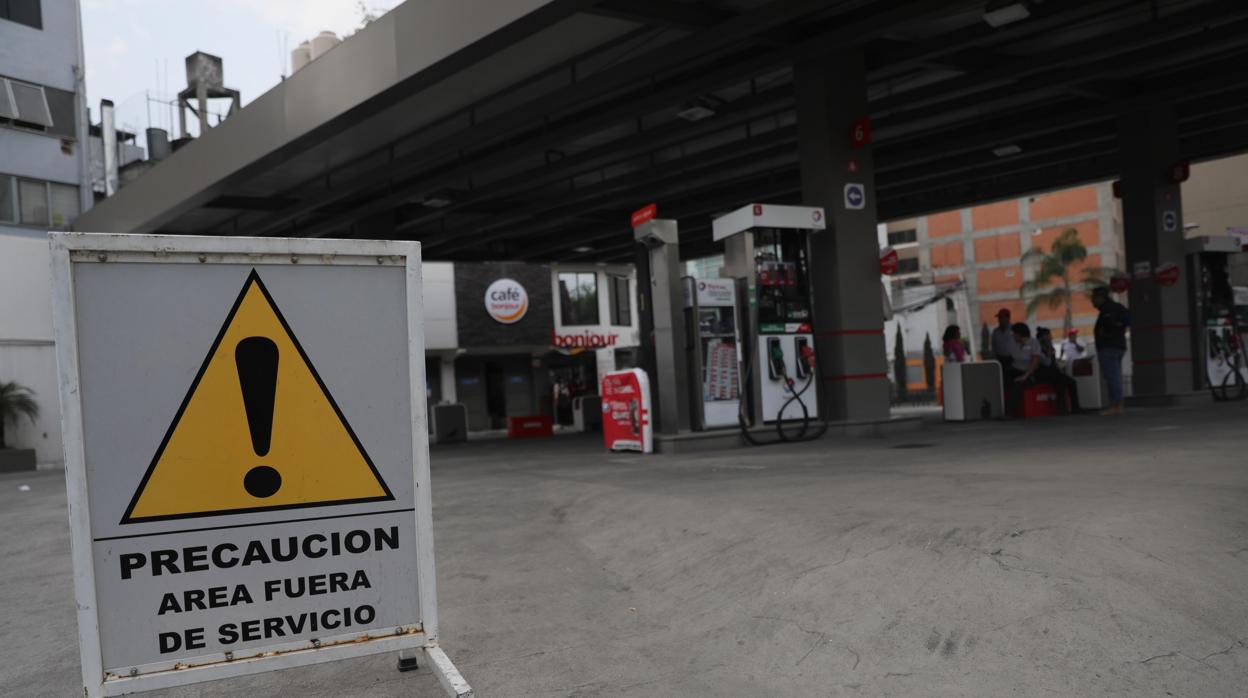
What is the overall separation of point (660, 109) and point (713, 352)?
5.01m

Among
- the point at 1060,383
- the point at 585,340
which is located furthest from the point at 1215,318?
the point at 585,340

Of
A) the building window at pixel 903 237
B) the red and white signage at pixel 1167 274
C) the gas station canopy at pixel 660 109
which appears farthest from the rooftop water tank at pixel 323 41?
the building window at pixel 903 237

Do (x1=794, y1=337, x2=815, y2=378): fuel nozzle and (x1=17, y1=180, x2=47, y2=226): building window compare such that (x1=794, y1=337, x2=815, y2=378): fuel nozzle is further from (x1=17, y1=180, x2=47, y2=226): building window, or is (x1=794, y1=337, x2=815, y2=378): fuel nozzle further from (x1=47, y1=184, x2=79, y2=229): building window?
(x1=17, y1=180, x2=47, y2=226): building window

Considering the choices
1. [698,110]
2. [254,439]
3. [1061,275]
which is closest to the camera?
[254,439]

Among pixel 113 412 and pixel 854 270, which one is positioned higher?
pixel 854 270

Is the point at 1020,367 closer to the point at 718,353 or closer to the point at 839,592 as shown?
the point at 718,353

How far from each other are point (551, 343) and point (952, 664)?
31480mm

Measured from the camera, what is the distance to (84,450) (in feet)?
9.00

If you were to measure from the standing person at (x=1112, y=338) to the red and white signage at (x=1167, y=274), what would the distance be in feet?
10.3

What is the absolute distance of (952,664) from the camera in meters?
3.44

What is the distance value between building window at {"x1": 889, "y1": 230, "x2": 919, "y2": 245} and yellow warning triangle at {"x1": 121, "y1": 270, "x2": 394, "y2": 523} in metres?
77.9

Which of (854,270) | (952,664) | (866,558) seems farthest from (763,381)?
(952,664)

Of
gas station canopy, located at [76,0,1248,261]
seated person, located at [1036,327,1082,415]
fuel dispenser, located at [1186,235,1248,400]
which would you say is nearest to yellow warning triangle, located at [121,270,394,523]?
gas station canopy, located at [76,0,1248,261]

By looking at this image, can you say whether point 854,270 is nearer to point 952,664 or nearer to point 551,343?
point 952,664
